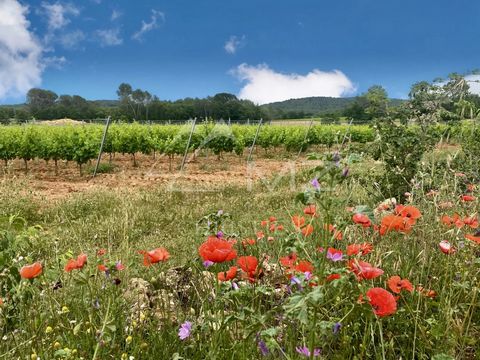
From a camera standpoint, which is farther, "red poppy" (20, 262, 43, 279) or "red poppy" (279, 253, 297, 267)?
"red poppy" (279, 253, 297, 267)

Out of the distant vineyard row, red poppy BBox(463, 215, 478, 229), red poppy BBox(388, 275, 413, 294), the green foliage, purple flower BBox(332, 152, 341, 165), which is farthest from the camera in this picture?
the distant vineyard row

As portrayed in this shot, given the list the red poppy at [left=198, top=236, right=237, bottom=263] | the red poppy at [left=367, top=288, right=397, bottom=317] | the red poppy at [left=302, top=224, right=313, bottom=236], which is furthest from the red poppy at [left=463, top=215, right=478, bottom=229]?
the red poppy at [left=198, top=236, right=237, bottom=263]

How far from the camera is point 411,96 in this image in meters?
5.56

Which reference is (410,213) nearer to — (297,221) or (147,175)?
(297,221)

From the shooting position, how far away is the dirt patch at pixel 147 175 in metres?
11.1

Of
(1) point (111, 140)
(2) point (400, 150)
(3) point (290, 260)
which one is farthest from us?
(1) point (111, 140)

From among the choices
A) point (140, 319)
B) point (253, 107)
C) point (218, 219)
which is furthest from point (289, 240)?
point (253, 107)

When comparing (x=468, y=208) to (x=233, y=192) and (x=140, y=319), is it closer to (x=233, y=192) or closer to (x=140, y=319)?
(x=140, y=319)

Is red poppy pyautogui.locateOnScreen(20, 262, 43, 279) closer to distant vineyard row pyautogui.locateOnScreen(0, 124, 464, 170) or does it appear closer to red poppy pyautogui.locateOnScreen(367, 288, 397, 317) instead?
red poppy pyautogui.locateOnScreen(367, 288, 397, 317)

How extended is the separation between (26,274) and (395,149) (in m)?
5.05

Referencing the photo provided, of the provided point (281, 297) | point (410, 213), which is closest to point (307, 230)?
point (281, 297)

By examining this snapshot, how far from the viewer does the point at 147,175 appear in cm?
1435

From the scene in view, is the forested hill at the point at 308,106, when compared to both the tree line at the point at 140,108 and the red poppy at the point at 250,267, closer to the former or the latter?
the tree line at the point at 140,108

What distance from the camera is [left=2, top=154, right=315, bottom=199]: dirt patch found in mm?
11062
